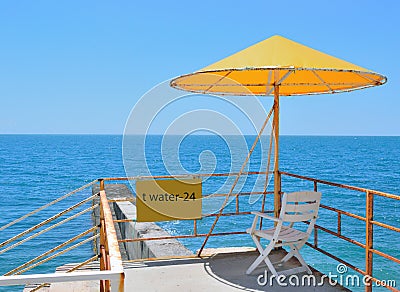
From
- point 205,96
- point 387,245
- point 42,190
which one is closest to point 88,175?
point 42,190

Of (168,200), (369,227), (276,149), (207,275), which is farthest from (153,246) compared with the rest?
(369,227)

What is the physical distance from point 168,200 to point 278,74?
7.33 feet

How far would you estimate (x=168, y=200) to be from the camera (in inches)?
227

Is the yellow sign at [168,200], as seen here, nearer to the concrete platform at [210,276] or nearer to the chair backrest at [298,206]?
the concrete platform at [210,276]

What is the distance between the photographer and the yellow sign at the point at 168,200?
5.67 meters

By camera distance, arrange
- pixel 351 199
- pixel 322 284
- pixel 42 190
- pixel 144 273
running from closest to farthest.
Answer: pixel 322 284
pixel 144 273
pixel 351 199
pixel 42 190

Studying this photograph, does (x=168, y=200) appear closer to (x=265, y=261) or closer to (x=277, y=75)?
(x=265, y=261)

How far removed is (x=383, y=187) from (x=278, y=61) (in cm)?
3621

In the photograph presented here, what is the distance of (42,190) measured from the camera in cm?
3644

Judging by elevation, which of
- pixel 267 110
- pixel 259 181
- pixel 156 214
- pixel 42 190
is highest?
pixel 267 110

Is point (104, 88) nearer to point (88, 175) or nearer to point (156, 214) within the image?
point (88, 175)

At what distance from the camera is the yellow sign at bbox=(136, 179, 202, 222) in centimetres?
567

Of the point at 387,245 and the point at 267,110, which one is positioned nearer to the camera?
the point at 267,110

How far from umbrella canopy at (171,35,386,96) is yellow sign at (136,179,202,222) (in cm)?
131
